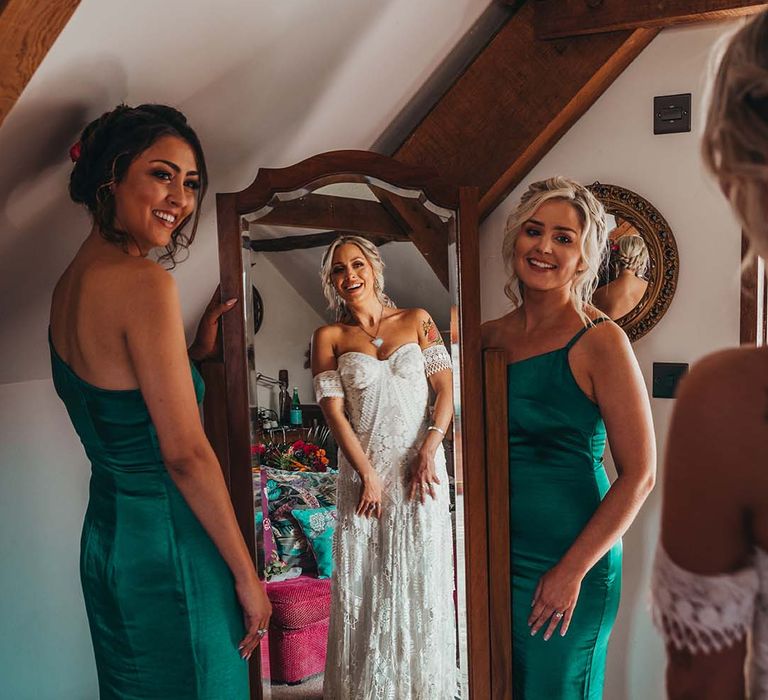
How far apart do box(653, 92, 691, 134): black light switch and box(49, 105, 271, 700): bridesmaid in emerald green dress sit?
1335mm

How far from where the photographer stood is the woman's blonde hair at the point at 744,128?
0.62 metres

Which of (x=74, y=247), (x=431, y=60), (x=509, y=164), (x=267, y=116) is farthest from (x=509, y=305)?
(x=74, y=247)

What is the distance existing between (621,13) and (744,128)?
1453 millimetres

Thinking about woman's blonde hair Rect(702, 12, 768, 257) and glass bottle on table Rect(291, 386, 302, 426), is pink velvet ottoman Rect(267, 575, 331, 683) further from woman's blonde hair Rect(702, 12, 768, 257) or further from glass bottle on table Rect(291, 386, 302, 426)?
woman's blonde hair Rect(702, 12, 768, 257)

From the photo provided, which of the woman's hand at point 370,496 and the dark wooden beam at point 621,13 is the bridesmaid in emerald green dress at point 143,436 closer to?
the woman's hand at point 370,496

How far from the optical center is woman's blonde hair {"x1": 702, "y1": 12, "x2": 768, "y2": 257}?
624mm

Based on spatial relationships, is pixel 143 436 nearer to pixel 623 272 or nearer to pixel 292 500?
pixel 292 500

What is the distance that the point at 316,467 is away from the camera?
1504 mm

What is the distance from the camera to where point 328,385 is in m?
1.48

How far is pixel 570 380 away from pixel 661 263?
76 centimetres

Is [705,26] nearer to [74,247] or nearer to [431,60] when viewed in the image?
[431,60]

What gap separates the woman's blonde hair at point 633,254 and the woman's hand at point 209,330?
1140mm

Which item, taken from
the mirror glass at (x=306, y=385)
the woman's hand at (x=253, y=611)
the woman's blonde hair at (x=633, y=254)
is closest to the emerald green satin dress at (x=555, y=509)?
the mirror glass at (x=306, y=385)

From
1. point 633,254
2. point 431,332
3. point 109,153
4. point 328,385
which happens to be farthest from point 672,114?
point 109,153
